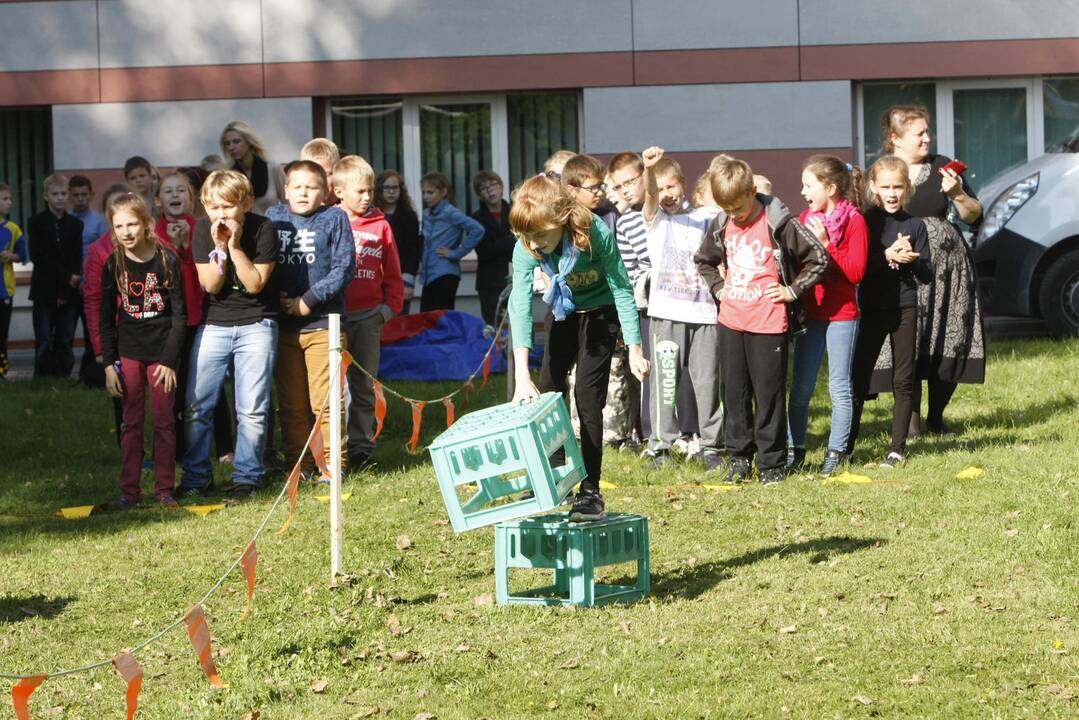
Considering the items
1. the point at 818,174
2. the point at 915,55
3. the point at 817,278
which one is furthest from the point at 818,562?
the point at 915,55

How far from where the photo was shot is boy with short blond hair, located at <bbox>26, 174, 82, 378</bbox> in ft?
50.2

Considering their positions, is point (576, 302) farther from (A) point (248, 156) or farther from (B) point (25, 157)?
(B) point (25, 157)

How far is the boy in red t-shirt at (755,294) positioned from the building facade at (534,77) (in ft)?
31.7

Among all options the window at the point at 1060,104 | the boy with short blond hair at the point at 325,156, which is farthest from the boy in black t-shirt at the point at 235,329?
the window at the point at 1060,104

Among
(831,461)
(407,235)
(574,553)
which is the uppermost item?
(407,235)

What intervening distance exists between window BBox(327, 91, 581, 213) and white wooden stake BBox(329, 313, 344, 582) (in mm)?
12200

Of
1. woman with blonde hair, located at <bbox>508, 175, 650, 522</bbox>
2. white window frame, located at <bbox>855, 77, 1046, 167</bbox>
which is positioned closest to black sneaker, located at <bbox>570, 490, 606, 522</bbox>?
woman with blonde hair, located at <bbox>508, 175, 650, 522</bbox>

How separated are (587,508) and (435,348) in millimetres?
7799

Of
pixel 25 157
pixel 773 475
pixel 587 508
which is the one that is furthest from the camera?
pixel 25 157

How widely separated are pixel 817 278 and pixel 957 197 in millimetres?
1685

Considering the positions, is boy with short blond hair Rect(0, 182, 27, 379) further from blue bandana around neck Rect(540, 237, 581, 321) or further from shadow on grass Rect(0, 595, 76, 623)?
blue bandana around neck Rect(540, 237, 581, 321)

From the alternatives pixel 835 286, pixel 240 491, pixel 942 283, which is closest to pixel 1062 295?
pixel 942 283

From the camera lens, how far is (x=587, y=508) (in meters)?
7.02

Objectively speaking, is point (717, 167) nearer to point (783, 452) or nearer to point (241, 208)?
point (783, 452)
